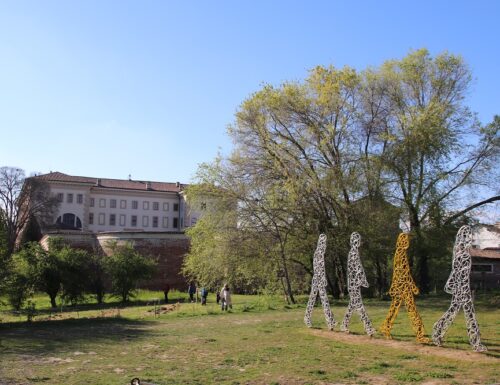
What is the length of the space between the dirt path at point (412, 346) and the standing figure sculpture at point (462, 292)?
0.35m

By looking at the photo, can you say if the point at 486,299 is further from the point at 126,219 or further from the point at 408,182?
A: the point at 126,219

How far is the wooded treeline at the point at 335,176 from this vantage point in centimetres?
2986

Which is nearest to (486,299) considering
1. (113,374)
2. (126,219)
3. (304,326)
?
(304,326)

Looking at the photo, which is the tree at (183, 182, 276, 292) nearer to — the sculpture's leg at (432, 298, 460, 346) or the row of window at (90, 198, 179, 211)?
the sculpture's leg at (432, 298, 460, 346)

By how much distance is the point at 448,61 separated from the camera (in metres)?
32.4

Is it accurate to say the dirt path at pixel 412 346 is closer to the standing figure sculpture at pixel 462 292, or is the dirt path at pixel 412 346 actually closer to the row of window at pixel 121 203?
the standing figure sculpture at pixel 462 292

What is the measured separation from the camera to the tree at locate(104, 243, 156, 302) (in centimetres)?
3688

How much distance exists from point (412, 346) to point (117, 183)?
77436mm

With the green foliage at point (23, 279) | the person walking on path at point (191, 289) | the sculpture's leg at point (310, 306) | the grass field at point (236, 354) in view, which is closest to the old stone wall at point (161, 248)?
the person walking on path at point (191, 289)

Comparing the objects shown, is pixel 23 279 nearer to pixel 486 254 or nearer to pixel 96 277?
pixel 96 277

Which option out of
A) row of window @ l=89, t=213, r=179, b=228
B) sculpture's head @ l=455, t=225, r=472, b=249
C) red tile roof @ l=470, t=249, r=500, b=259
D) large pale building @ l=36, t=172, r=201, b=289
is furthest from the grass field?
row of window @ l=89, t=213, r=179, b=228

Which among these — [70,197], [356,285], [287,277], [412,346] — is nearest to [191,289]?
[287,277]

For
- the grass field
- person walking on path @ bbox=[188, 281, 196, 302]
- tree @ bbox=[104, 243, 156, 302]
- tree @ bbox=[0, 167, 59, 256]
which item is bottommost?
the grass field

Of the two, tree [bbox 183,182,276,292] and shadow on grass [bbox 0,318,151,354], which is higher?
tree [bbox 183,182,276,292]
